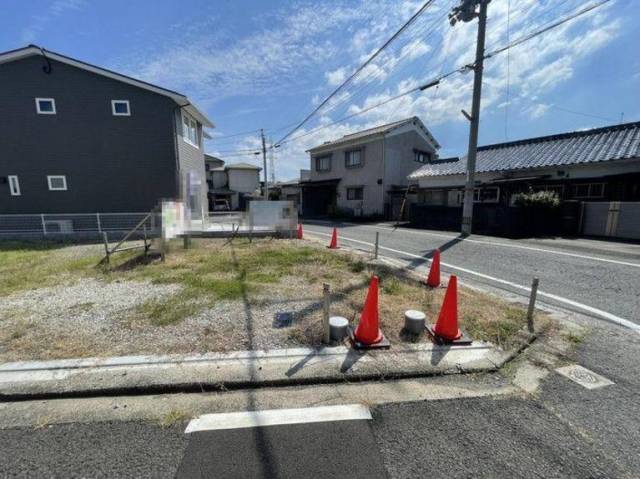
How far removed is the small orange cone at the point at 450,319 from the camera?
10.5 ft

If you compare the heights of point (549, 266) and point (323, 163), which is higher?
point (323, 163)

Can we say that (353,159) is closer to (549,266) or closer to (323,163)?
(323,163)

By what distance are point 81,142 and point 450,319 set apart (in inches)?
570

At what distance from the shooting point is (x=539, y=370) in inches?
109

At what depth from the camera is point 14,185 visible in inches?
444

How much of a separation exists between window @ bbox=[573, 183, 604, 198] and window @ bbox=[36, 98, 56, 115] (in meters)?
22.0

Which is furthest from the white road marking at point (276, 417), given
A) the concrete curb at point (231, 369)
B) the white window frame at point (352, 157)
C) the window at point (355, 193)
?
the white window frame at point (352, 157)

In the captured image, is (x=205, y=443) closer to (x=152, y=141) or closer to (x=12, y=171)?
(x=152, y=141)

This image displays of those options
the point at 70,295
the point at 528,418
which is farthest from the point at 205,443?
the point at 70,295

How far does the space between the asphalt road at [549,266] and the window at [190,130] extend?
9.29m

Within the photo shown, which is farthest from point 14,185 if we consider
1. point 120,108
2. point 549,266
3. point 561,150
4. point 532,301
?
point 561,150

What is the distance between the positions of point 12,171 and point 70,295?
35.4ft

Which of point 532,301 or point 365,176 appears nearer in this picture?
point 532,301

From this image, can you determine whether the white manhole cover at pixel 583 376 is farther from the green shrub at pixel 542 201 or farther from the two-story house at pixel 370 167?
the two-story house at pixel 370 167
